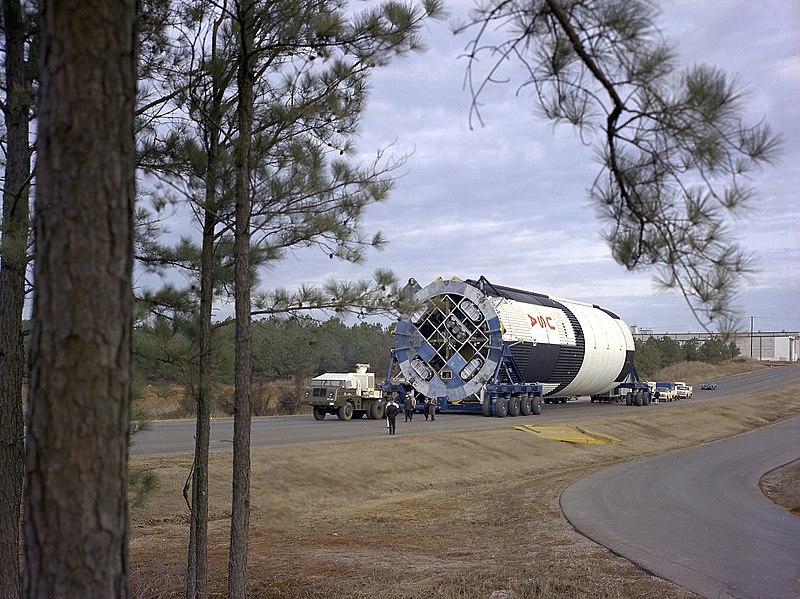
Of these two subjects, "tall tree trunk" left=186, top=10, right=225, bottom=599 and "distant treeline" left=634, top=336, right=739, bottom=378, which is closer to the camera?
"tall tree trunk" left=186, top=10, right=225, bottom=599

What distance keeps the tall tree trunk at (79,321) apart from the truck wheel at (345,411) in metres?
31.3

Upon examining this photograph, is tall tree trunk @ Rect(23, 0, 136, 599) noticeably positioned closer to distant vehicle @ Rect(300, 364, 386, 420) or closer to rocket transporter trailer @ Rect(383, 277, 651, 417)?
rocket transporter trailer @ Rect(383, 277, 651, 417)

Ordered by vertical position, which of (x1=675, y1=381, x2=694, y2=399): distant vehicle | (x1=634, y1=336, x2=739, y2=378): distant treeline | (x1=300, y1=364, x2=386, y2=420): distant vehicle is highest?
(x1=634, y1=336, x2=739, y2=378): distant treeline

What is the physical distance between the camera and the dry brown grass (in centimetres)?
930

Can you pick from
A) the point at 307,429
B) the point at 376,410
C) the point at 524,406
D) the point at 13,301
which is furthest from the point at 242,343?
the point at 524,406

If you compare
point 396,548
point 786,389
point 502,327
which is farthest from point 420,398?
point 786,389

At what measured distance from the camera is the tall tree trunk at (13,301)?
7117mm

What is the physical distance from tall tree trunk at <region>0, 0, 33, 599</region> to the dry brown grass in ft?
5.00

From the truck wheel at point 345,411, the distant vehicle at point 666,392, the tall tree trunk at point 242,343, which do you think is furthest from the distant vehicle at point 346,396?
the distant vehicle at point 666,392

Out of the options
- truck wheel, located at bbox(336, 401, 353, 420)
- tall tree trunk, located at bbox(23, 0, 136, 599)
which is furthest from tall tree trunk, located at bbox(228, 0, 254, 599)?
truck wheel, located at bbox(336, 401, 353, 420)

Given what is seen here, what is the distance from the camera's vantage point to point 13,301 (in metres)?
7.34

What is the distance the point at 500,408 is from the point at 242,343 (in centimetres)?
2855

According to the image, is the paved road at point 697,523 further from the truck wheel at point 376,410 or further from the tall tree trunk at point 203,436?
the truck wheel at point 376,410

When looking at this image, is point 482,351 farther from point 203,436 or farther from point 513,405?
point 203,436
